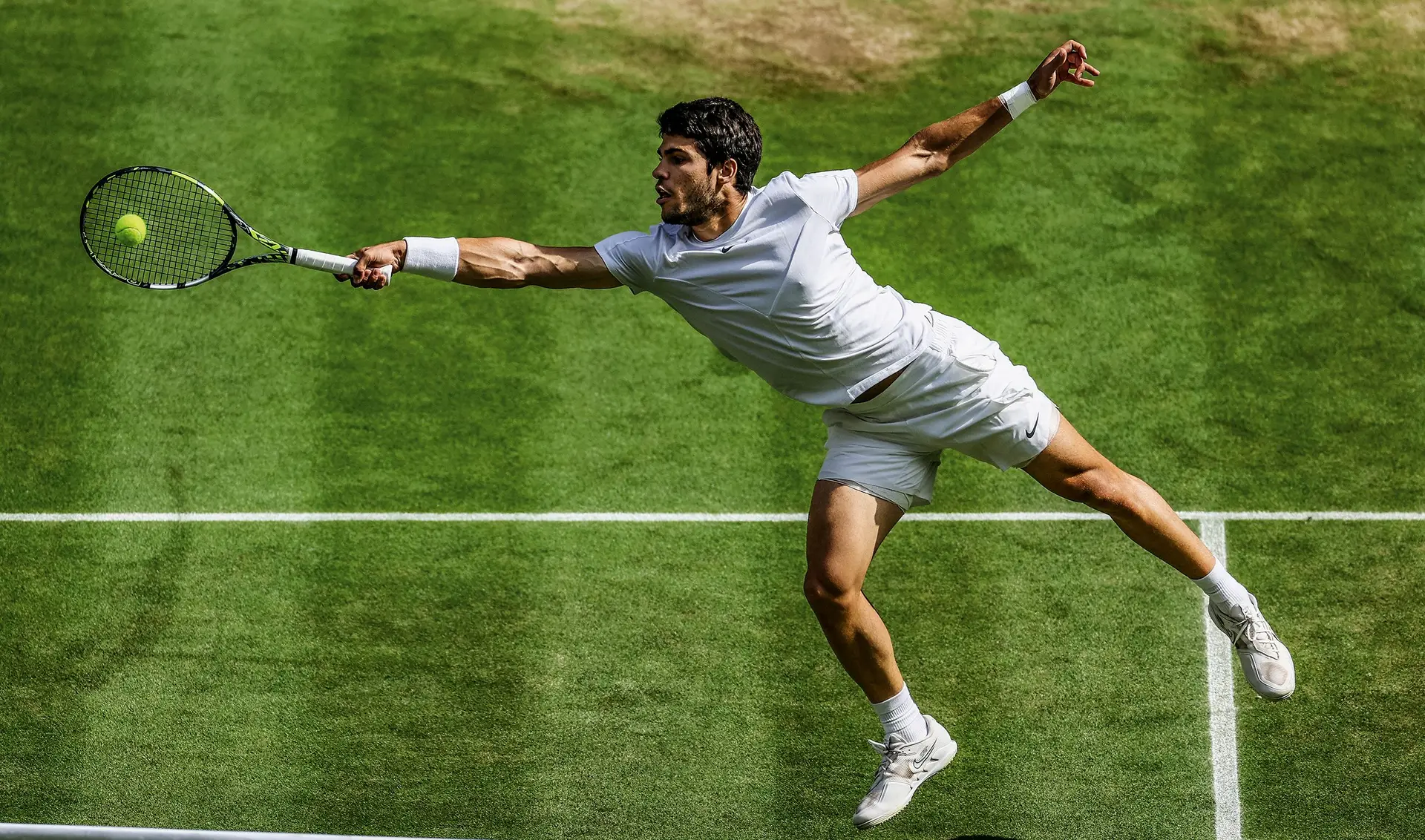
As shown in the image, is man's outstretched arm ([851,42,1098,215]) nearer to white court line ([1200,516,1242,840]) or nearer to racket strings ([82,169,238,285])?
white court line ([1200,516,1242,840])

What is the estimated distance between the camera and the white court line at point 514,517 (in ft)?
30.8

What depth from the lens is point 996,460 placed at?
7266mm

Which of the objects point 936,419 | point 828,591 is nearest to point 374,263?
point 828,591

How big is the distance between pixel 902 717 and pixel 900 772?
0.76 ft

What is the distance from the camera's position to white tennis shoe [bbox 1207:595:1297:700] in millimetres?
7352

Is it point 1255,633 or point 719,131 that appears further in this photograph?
point 1255,633

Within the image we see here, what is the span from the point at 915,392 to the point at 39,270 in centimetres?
620

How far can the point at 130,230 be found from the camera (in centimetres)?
757

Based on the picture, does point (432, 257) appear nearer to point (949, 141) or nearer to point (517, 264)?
point (517, 264)

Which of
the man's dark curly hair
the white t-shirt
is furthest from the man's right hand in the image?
the man's dark curly hair

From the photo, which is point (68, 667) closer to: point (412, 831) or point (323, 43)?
point (412, 831)

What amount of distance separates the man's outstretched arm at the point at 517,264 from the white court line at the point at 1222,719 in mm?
3566

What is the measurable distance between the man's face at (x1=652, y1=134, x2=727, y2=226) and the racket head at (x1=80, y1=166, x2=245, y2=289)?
11.2 feet

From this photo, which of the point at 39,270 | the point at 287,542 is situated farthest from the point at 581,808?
the point at 39,270
